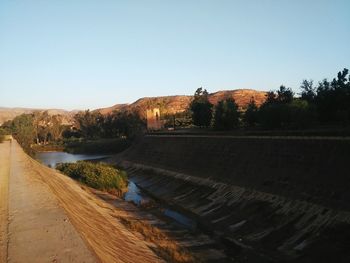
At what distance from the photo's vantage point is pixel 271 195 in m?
27.2

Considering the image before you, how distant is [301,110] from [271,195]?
2458 cm

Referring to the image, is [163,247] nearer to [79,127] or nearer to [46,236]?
[46,236]

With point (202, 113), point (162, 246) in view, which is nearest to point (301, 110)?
point (202, 113)

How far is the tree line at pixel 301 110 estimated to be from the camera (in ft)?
162

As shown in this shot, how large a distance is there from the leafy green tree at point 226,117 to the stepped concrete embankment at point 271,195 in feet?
64.7

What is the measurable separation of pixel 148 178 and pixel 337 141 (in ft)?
89.5

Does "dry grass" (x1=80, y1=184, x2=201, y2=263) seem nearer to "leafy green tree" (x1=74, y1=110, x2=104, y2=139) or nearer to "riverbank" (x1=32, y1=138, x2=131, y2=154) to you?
"riverbank" (x1=32, y1=138, x2=131, y2=154)

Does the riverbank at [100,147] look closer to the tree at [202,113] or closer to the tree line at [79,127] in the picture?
the tree line at [79,127]

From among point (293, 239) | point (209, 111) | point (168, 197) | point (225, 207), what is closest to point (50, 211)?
point (293, 239)

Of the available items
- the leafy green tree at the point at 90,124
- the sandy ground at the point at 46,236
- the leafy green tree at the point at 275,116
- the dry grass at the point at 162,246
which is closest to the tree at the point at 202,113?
the leafy green tree at the point at 275,116

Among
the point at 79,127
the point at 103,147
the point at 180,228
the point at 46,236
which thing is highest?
the point at 79,127

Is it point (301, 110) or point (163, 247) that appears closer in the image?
point (163, 247)

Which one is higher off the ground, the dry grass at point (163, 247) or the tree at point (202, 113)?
the tree at point (202, 113)

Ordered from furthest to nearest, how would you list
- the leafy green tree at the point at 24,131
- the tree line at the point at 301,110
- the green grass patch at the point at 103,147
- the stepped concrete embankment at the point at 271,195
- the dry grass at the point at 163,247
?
the green grass patch at the point at 103,147
the leafy green tree at the point at 24,131
the tree line at the point at 301,110
the stepped concrete embankment at the point at 271,195
the dry grass at the point at 163,247
